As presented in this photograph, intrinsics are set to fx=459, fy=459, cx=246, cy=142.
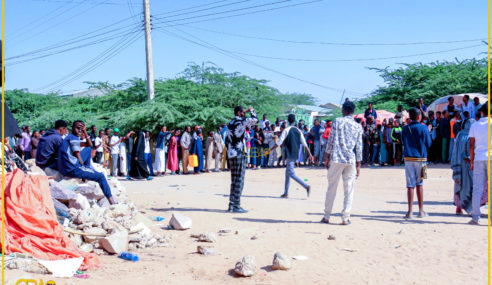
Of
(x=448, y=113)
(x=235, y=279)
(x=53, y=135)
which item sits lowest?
(x=235, y=279)

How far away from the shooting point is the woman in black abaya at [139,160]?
49.3 feet

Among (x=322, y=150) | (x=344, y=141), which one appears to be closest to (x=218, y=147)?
(x=322, y=150)

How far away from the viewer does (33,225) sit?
5191 mm

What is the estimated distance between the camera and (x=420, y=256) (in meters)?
5.56

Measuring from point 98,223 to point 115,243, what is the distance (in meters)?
0.99

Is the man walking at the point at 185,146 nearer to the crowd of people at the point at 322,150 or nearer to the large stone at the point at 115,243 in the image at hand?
the crowd of people at the point at 322,150

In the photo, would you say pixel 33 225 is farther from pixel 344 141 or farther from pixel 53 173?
pixel 344 141

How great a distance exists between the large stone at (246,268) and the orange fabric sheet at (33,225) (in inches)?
64.1

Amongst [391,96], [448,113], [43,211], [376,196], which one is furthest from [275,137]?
[391,96]

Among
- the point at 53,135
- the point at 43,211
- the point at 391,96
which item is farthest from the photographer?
the point at 391,96

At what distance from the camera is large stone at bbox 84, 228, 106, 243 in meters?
6.19

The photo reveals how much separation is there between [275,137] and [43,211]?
14.4 meters

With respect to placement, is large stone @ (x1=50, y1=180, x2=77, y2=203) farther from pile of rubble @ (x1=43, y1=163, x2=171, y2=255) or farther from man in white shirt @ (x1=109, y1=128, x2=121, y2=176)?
man in white shirt @ (x1=109, y1=128, x2=121, y2=176)

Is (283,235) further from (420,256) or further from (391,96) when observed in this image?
(391,96)
